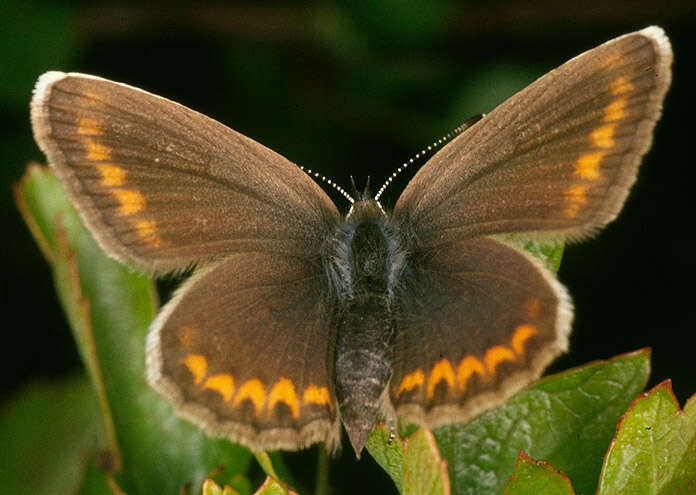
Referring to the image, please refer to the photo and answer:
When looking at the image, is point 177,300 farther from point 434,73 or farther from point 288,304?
point 434,73

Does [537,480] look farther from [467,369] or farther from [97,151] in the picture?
[97,151]

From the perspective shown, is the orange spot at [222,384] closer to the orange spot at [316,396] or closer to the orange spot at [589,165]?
the orange spot at [316,396]

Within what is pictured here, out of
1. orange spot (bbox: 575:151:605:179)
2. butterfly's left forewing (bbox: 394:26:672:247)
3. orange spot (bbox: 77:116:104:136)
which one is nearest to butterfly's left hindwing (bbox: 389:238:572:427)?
butterfly's left forewing (bbox: 394:26:672:247)

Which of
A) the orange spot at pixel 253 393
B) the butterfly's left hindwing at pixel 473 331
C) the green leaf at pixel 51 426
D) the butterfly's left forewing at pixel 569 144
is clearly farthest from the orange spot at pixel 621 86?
the green leaf at pixel 51 426

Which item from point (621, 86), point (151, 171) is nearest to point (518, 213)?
point (621, 86)

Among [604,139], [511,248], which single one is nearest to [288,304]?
[511,248]

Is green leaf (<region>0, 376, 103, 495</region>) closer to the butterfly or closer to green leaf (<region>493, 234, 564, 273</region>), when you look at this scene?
the butterfly
